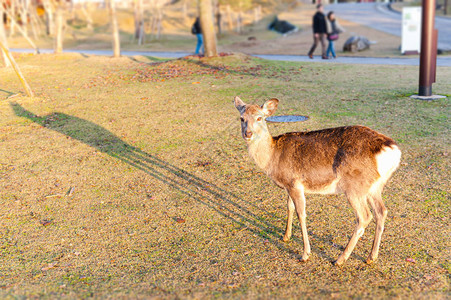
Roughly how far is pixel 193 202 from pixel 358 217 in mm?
2972

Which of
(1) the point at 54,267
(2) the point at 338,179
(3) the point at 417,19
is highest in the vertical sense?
(3) the point at 417,19

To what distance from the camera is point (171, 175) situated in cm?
843

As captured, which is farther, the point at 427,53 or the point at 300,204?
the point at 427,53

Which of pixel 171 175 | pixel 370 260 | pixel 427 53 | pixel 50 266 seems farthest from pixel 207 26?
pixel 370 260

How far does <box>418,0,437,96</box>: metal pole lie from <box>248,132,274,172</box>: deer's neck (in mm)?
8105

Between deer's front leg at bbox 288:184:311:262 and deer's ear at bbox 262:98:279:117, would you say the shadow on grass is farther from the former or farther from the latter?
deer's ear at bbox 262:98:279:117

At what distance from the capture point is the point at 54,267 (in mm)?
5656

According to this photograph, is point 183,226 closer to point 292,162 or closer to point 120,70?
point 292,162

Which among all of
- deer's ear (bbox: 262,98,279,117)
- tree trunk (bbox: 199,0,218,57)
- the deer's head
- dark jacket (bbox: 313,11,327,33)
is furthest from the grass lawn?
dark jacket (bbox: 313,11,327,33)

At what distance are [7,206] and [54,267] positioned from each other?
2452mm

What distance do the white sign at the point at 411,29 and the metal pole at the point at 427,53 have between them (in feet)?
40.5

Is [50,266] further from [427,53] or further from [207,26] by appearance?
[207,26]

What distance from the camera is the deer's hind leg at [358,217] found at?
5.14 meters

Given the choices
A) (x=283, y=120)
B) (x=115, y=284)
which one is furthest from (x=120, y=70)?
(x=115, y=284)
